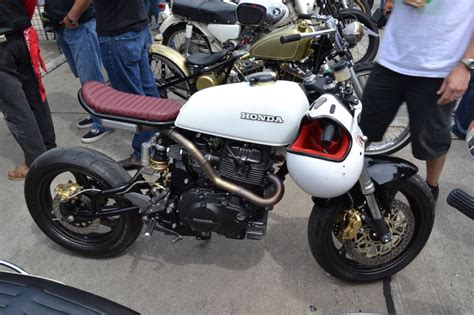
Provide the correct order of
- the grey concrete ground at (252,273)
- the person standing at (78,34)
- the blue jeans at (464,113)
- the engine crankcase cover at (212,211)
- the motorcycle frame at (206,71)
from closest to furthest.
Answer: the engine crankcase cover at (212,211), the grey concrete ground at (252,273), the blue jeans at (464,113), the person standing at (78,34), the motorcycle frame at (206,71)

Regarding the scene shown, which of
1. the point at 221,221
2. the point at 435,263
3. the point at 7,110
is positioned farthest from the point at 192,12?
the point at 435,263

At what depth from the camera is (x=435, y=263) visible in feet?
8.46

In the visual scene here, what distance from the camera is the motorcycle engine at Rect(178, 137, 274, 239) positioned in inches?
83.0

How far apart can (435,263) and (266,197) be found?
121cm

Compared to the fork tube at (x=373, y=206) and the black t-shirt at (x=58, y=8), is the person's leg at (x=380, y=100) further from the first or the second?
the black t-shirt at (x=58, y=8)

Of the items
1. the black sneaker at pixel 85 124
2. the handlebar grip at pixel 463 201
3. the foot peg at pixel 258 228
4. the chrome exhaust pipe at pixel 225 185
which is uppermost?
the handlebar grip at pixel 463 201

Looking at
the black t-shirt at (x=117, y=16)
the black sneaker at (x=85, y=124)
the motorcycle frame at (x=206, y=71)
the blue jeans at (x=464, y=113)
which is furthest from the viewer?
the black sneaker at (x=85, y=124)

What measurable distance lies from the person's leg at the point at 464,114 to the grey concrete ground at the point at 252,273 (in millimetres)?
1037

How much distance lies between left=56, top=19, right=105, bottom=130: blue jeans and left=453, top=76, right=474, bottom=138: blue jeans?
311cm

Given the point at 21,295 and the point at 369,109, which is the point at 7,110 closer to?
the point at 21,295

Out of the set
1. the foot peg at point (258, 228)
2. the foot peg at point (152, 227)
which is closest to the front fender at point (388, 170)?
the foot peg at point (258, 228)

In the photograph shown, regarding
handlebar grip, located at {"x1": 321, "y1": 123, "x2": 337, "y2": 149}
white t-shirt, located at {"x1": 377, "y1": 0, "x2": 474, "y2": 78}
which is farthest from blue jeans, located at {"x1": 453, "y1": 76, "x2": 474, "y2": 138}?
handlebar grip, located at {"x1": 321, "y1": 123, "x2": 337, "y2": 149}

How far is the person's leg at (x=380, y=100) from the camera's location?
2285 millimetres

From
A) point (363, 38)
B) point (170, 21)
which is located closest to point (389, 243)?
point (170, 21)
